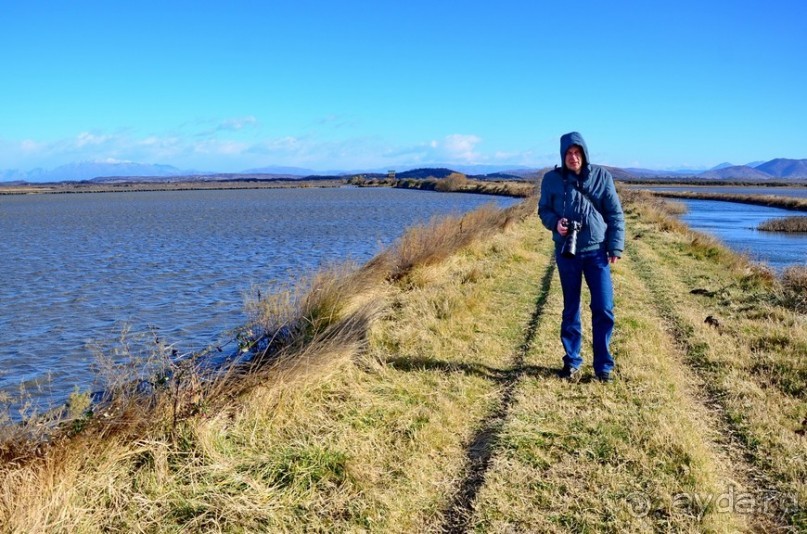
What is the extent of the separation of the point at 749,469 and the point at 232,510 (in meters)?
3.41

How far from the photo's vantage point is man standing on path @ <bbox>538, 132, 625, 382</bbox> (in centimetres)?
562

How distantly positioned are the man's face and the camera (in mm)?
504

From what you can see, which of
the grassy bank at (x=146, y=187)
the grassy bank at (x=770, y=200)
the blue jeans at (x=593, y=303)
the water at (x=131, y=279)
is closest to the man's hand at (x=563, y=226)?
the blue jeans at (x=593, y=303)

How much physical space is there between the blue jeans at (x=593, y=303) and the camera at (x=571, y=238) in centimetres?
15

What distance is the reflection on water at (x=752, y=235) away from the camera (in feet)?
66.1

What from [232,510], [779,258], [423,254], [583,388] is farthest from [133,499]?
[779,258]

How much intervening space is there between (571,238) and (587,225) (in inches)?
7.7

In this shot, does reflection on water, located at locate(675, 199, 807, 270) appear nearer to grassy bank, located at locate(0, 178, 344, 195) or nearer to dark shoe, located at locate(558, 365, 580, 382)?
dark shoe, located at locate(558, 365, 580, 382)

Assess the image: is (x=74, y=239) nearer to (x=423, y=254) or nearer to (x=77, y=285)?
(x=77, y=285)

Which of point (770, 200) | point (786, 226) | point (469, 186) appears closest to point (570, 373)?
point (786, 226)

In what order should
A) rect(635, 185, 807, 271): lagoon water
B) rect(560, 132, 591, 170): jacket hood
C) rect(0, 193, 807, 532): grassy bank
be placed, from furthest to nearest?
rect(635, 185, 807, 271): lagoon water → rect(560, 132, 591, 170): jacket hood → rect(0, 193, 807, 532): grassy bank

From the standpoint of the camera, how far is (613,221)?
5.70m

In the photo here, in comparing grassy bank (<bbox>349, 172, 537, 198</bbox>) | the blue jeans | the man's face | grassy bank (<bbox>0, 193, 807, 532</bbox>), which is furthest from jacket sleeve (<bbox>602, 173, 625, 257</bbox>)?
grassy bank (<bbox>349, 172, 537, 198</bbox>)

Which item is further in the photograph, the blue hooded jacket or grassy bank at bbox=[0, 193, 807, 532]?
the blue hooded jacket
